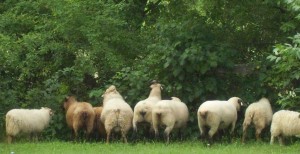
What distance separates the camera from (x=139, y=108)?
49.4ft

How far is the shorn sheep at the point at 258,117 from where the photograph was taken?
1507 cm

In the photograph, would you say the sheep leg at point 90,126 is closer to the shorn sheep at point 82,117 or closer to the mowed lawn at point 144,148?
the shorn sheep at point 82,117

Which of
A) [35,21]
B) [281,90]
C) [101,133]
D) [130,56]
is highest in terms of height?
[35,21]

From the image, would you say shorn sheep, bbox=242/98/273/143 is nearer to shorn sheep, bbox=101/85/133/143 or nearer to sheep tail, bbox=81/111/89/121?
shorn sheep, bbox=101/85/133/143

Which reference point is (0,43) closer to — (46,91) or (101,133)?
(46,91)

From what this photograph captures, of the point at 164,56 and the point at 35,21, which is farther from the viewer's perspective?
the point at 35,21

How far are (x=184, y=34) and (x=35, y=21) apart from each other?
4648 millimetres

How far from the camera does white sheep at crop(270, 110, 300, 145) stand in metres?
14.1

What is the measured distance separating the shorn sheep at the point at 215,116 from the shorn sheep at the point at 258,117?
0.32 m

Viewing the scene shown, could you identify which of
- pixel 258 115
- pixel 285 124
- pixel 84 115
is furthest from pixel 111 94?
pixel 285 124

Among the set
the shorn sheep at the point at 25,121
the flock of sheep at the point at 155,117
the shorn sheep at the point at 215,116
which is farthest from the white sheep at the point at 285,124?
the shorn sheep at the point at 25,121

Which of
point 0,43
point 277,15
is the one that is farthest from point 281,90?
point 0,43

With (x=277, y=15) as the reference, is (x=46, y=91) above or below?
below

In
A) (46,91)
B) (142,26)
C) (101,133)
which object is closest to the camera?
(101,133)
